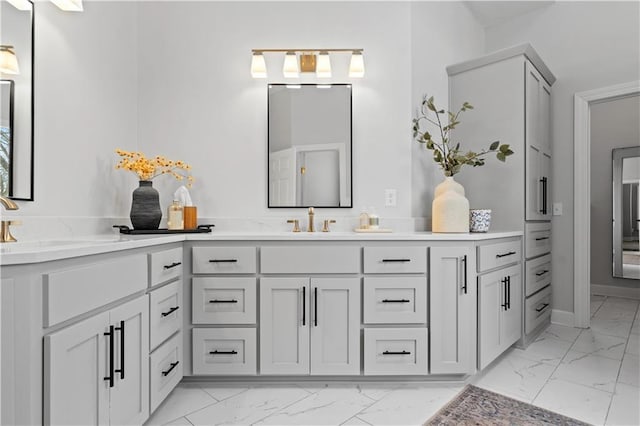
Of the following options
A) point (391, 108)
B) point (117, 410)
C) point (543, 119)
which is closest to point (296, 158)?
point (391, 108)

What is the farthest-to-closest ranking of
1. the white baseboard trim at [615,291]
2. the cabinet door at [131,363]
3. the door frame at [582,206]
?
the white baseboard trim at [615,291] → the door frame at [582,206] → the cabinet door at [131,363]

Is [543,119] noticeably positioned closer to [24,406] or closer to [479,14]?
[479,14]

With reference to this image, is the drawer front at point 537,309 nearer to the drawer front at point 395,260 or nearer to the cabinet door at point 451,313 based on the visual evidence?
the cabinet door at point 451,313

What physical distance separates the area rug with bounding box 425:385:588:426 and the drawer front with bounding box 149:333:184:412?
4.29 ft

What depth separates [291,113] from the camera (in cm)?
250

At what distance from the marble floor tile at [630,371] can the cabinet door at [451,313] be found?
1.01m

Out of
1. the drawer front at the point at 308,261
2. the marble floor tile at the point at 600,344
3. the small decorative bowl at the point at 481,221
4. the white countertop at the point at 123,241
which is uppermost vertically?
the small decorative bowl at the point at 481,221

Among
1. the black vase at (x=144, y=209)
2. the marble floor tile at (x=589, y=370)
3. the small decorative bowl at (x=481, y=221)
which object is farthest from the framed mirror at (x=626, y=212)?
the black vase at (x=144, y=209)

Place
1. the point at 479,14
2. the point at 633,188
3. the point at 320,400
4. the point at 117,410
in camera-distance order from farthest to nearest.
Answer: the point at 633,188
the point at 479,14
the point at 320,400
the point at 117,410

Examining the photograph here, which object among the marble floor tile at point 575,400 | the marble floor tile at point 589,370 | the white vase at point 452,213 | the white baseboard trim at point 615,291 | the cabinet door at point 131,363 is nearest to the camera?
the cabinet door at point 131,363

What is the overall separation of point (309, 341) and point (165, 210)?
1.45 m

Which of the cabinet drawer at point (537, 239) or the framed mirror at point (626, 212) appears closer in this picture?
the cabinet drawer at point (537, 239)

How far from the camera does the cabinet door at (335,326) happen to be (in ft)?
6.30

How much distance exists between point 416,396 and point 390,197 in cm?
131
